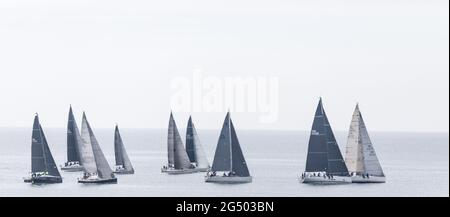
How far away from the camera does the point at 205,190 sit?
9850 centimetres

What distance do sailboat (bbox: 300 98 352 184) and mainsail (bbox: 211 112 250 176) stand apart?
5.64 metres

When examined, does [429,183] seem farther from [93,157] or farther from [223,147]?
[93,157]

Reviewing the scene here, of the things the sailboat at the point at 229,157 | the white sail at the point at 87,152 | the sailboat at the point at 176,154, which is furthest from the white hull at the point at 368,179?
the white sail at the point at 87,152

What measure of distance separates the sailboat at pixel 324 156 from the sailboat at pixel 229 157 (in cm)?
552

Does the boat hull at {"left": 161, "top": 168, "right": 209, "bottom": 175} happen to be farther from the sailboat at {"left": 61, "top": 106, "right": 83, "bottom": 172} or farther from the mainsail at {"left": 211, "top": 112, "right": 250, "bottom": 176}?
the mainsail at {"left": 211, "top": 112, "right": 250, "bottom": 176}

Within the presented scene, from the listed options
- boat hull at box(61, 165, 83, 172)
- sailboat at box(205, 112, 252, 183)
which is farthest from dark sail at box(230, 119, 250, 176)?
boat hull at box(61, 165, 83, 172)

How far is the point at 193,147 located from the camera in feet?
386

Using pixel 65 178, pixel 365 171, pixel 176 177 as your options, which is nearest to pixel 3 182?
pixel 65 178

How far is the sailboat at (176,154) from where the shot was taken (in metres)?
112

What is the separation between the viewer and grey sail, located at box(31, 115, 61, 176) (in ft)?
312

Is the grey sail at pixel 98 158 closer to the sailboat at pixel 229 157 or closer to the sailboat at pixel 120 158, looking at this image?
the sailboat at pixel 229 157

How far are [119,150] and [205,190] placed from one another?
18342 mm

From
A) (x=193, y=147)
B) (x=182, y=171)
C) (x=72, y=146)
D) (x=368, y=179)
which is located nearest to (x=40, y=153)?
(x=72, y=146)
